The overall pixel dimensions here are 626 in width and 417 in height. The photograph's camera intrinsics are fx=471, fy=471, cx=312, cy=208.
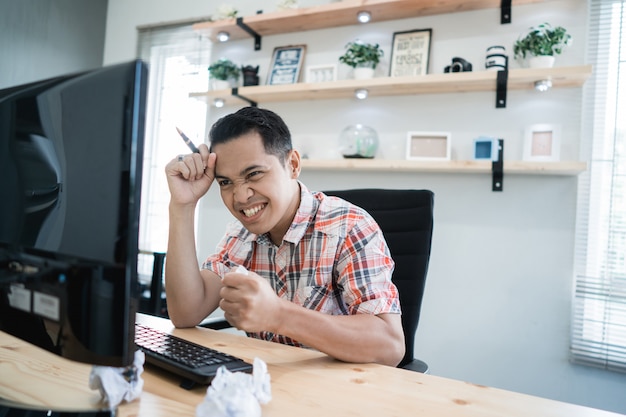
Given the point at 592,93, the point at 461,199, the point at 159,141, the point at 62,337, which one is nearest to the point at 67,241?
the point at 62,337

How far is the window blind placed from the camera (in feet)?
6.68

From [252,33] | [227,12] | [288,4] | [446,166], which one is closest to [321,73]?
[288,4]

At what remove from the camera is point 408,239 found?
53.6 inches

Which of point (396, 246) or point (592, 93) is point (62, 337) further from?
point (592, 93)

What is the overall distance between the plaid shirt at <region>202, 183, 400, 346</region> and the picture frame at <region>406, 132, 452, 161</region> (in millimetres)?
1127

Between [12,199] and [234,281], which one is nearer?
[12,199]

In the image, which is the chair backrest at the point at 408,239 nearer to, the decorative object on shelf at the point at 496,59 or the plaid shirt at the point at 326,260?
the plaid shirt at the point at 326,260

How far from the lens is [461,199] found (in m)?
2.29

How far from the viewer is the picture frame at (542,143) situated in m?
2.09

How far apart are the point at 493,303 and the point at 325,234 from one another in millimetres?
1347

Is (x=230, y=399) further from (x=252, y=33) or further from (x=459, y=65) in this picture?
(x=252, y=33)

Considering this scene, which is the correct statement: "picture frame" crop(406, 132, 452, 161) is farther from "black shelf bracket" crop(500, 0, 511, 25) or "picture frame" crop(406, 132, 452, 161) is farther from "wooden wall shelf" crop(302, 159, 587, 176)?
"black shelf bracket" crop(500, 0, 511, 25)

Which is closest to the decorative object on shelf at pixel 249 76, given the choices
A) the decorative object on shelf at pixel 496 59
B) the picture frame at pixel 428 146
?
the picture frame at pixel 428 146

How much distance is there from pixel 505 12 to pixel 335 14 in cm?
84
